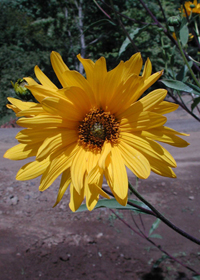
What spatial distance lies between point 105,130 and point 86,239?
167cm

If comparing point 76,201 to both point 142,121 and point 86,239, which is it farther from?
point 86,239

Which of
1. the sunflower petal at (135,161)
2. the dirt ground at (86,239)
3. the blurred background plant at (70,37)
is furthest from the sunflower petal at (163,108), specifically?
the blurred background plant at (70,37)

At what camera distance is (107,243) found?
233cm

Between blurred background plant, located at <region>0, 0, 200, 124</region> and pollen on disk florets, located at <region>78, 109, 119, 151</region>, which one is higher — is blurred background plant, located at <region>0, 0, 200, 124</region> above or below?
above

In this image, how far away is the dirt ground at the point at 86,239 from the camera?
2.04 metres

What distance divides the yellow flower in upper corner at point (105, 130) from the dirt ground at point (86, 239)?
4.22 feet

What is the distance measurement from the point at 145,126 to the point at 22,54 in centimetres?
832

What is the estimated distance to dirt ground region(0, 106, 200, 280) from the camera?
80.5 inches

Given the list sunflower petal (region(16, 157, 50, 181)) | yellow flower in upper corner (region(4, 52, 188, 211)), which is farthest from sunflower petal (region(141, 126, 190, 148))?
sunflower petal (region(16, 157, 50, 181))

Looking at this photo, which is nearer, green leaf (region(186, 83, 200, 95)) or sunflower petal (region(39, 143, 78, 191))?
sunflower petal (region(39, 143, 78, 191))

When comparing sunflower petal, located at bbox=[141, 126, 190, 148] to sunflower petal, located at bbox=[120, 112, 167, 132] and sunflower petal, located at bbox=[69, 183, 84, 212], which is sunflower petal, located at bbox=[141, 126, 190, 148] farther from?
sunflower petal, located at bbox=[69, 183, 84, 212]

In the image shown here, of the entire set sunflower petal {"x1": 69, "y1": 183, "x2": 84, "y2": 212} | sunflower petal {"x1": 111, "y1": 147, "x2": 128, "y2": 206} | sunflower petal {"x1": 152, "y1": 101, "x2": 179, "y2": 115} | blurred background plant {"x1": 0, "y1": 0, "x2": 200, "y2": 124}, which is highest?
blurred background plant {"x1": 0, "y1": 0, "x2": 200, "y2": 124}

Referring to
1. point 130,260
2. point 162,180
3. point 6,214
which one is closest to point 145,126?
point 130,260

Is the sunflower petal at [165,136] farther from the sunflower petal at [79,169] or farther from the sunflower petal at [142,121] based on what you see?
the sunflower petal at [79,169]
